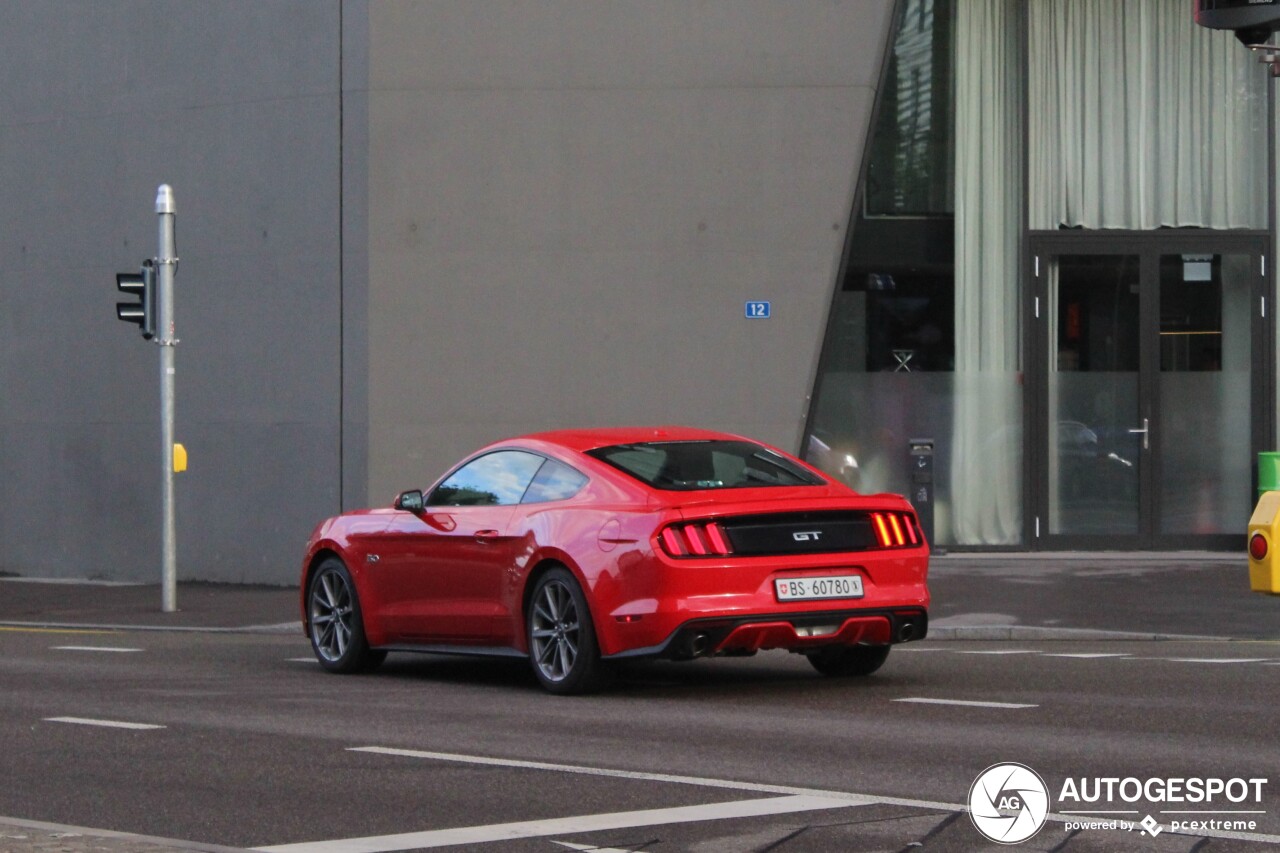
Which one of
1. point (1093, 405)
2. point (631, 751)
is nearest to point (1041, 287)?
point (1093, 405)

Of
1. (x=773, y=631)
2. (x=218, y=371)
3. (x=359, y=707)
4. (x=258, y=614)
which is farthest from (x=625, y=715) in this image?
(x=218, y=371)

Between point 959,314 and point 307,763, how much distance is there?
46.3 feet

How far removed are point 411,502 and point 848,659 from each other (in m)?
2.73

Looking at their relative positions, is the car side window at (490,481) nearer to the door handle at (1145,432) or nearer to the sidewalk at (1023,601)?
the sidewalk at (1023,601)

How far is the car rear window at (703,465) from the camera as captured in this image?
1075cm

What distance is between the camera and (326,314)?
68.4ft

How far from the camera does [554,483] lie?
11.1 m

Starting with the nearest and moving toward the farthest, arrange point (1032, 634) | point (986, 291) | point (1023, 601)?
point (1032, 634)
point (1023, 601)
point (986, 291)

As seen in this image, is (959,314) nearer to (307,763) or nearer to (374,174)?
(374,174)

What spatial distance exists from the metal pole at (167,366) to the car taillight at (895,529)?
31.8ft

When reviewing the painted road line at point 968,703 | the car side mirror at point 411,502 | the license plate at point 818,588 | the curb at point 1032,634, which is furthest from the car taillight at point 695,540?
the curb at point 1032,634

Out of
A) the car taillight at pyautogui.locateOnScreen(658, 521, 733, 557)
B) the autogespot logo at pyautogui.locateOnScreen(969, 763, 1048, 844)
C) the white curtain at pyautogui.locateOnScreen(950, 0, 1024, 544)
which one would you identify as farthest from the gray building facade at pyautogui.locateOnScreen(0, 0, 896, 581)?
the autogespot logo at pyautogui.locateOnScreen(969, 763, 1048, 844)

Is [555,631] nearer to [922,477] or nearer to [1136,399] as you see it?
[922,477]

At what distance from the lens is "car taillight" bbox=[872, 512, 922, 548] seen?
10562 mm
